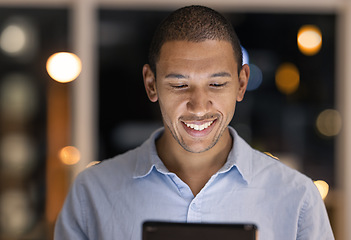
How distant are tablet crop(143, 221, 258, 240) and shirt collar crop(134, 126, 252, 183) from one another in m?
0.51

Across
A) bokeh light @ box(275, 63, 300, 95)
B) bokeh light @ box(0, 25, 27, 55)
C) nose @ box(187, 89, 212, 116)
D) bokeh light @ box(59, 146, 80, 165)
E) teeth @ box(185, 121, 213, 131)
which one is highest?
bokeh light @ box(0, 25, 27, 55)

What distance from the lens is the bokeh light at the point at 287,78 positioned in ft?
12.3

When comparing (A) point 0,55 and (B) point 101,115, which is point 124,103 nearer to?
(B) point 101,115

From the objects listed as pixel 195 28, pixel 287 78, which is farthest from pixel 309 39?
pixel 195 28

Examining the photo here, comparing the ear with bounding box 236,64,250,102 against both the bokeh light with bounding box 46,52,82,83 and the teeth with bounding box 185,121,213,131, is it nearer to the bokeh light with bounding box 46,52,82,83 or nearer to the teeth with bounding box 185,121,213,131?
the teeth with bounding box 185,121,213,131

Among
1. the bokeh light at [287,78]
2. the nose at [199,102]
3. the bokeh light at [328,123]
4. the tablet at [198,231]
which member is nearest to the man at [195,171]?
the nose at [199,102]

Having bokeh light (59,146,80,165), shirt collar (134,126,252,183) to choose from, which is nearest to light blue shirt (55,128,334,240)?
shirt collar (134,126,252,183)

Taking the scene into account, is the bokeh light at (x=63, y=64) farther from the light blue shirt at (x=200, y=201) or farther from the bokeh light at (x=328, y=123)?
the light blue shirt at (x=200, y=201)

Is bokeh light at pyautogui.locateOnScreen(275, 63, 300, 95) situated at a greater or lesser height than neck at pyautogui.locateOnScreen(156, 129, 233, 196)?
greater

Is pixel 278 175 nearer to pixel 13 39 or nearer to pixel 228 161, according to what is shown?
pixel 228 161

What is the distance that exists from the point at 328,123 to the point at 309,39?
653 millimetres

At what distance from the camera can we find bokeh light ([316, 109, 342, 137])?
149 inches

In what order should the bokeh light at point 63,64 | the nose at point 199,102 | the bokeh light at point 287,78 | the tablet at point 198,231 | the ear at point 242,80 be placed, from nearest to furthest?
the tablet at point 198,231 → the nose at point 199,102 → the ear at point 242,80 → the bokeh light at point 63,64 → the bokeh light at point 287,78

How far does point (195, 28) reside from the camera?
1.28 metres
